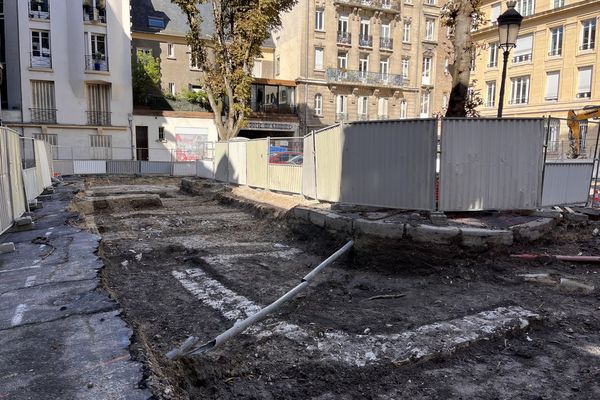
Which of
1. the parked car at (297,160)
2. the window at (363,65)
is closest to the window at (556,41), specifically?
the window at (363,65)

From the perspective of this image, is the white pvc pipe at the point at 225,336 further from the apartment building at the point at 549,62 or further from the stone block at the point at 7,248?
the apartment building at the point at 549,62

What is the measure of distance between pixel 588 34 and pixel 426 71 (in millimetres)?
14218

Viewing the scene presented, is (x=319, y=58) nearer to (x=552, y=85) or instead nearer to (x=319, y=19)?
(x=319, y=19)

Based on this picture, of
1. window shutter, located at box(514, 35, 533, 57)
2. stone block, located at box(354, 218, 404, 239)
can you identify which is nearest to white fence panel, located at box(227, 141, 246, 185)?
stone block, located at box(354, 218, 404, 239)

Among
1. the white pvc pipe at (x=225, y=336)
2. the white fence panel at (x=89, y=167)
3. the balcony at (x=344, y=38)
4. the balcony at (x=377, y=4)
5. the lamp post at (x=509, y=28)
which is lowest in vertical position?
the white fence panel at (x=89, y=167)

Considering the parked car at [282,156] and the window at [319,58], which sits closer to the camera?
the parked car at [282,156]

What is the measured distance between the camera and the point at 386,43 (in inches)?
1670

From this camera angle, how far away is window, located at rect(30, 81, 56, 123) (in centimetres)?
3106

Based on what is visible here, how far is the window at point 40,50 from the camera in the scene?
31.1m

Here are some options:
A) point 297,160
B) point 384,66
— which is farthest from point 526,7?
point 297,160

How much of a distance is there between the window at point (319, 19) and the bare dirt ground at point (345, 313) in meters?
34.7

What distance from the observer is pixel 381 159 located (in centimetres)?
727

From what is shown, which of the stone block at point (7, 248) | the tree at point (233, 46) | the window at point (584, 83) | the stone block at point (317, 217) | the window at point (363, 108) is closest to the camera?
the stone block at point (7, 248)

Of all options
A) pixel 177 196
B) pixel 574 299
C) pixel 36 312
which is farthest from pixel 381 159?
pixel 177 196
